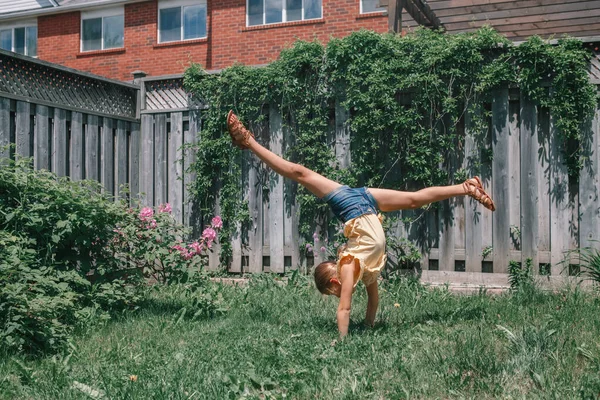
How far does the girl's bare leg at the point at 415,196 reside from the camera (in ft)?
15.5

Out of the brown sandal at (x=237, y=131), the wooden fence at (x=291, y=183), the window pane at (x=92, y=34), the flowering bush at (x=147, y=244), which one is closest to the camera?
the brown sandal at (x=237, y=131)

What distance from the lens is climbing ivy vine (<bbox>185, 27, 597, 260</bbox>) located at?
20.0ft

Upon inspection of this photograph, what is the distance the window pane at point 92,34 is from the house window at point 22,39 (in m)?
1.93

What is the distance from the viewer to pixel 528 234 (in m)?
6.22

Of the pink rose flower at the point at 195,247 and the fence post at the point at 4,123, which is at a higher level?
the fence post at the point at 4,123

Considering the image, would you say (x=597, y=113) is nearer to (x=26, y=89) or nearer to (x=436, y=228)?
(x=436, y=228)

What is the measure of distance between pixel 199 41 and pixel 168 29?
4.00 feet

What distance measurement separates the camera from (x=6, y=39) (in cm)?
1958

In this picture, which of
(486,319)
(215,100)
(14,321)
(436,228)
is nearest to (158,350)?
(14,321)

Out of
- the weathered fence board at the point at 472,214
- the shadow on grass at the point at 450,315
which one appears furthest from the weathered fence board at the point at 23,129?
the weathered fence board at the point at 472,214

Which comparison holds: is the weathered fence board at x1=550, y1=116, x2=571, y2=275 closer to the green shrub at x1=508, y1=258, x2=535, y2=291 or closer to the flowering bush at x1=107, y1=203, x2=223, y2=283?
the green shrub at x1=508, y1=258, x2=535, y2=291

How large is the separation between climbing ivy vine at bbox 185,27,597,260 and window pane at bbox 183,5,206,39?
32.1 feet

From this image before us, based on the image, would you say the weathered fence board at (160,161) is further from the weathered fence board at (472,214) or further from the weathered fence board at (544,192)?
the weathered fence board at (544,192)

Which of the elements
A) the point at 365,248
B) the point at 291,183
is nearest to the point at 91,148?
the point at 291,183
